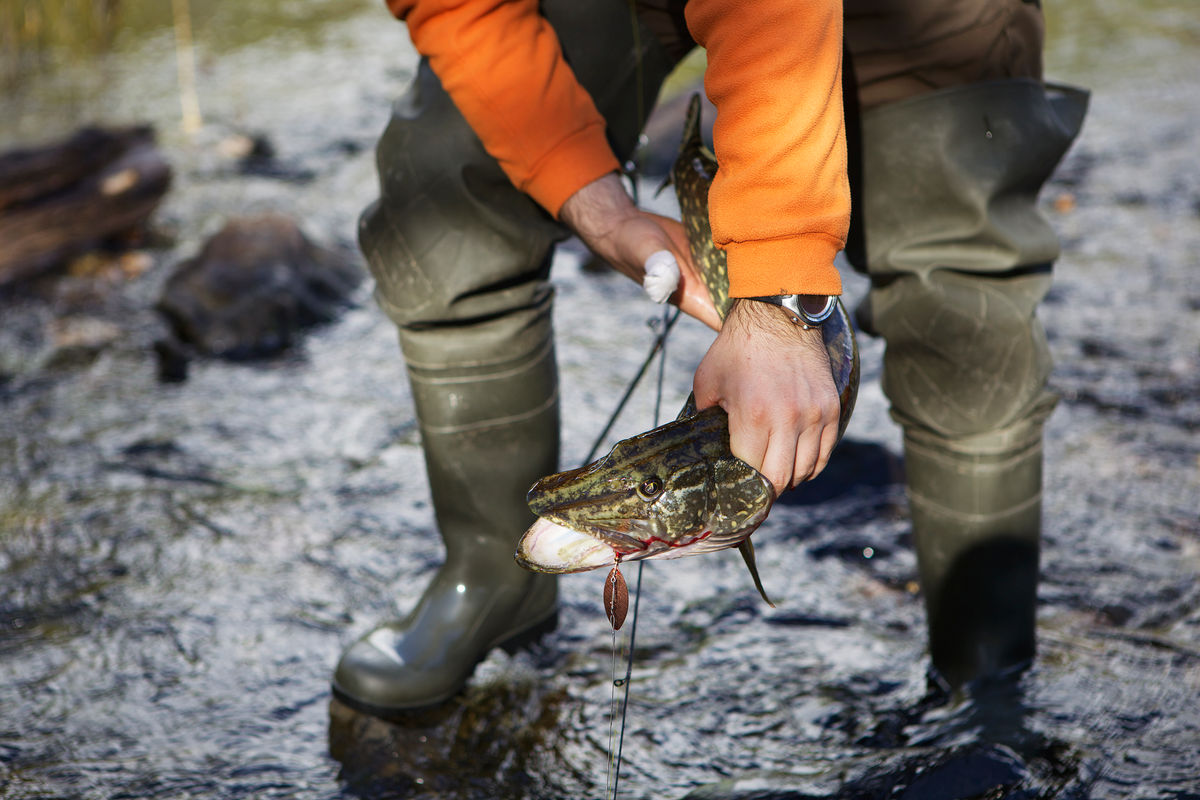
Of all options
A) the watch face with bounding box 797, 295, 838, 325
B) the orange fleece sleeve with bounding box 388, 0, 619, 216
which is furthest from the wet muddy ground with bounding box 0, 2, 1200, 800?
the orange fleece sleeve with bounding box 388, 0, 619, 216

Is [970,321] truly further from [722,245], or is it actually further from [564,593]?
[564,593]

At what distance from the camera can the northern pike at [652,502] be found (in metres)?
1.33

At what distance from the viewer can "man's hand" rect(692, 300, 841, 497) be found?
1303 millimetres

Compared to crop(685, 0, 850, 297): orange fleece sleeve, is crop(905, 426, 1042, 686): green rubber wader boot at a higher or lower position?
lower

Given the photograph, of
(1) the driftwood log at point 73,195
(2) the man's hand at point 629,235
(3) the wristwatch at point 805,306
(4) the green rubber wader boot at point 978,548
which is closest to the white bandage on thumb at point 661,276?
(2) the man's hand at point 629,235

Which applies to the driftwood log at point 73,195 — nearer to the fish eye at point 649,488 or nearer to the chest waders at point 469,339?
the chest waders at point 469,339

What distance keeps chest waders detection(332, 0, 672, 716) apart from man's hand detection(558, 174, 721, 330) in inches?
8.9

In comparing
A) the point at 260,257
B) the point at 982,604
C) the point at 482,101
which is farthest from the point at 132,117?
the point at 982,604

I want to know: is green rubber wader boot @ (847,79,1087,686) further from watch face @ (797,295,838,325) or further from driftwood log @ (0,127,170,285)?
driftwood log @ (0,127,170,285)

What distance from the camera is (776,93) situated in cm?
135

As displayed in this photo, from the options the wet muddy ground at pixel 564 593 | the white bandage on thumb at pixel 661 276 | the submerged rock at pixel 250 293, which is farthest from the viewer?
the submerged rock at pixel 250 293

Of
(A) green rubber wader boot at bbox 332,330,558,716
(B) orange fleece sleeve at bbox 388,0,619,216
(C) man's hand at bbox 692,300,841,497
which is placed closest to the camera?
(C) man's hand at bbox 692,300,841,497

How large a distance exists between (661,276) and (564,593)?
1180 mm

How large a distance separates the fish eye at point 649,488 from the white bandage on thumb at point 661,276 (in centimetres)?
28
